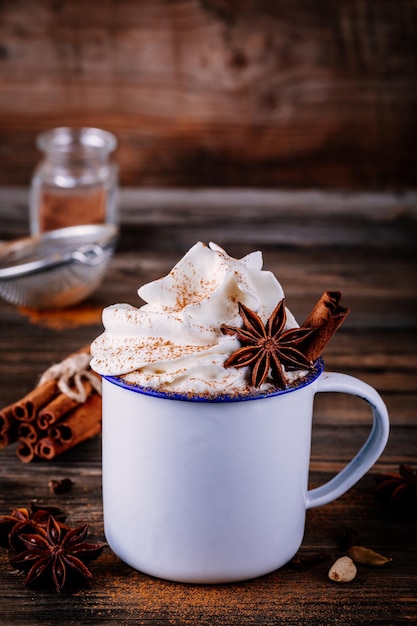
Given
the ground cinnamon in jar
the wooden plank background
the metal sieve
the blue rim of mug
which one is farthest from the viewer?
the wooden plank background

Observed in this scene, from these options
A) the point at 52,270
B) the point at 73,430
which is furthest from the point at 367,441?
the point at 52,270

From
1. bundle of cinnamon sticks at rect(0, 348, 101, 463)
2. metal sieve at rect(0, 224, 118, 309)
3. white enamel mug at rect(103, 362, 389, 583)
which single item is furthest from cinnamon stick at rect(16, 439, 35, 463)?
metal sieve at rect(0, 224, 118, 309)

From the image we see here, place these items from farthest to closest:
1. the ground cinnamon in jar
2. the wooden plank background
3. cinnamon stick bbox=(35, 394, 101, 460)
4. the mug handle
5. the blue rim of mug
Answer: the wooden plank background, the ground cinnamon in jar, cinnamon stick bbox=(35, 394, 101, 460), the mug handle, the blue rim of mug

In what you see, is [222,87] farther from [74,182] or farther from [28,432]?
[28,432]

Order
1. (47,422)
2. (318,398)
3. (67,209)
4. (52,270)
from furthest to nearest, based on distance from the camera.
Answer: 1. (67,209)
2. (52,270)
3. (318,398)
4. (47,422)

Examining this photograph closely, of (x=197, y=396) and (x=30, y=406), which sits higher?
(x=197, y=396)

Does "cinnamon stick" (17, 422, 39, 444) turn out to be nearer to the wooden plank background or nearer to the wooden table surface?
the wooden table surface
